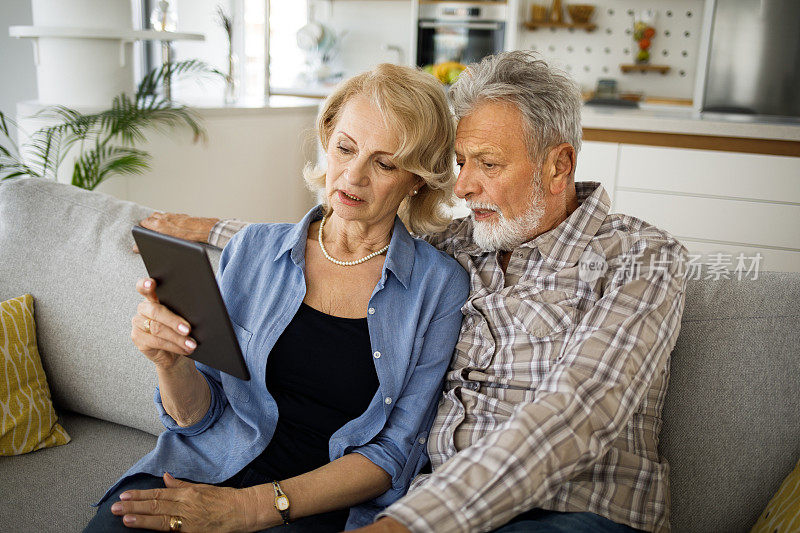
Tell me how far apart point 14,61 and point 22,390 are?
312 centimetres

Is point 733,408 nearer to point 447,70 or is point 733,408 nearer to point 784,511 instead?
point 784,511

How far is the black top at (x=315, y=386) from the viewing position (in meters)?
1.46

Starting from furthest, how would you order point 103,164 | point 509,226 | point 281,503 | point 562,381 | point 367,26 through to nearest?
1. point 367,26
2. point 103,164
3. point 509,226
4. point 281,503
5. point 562,381

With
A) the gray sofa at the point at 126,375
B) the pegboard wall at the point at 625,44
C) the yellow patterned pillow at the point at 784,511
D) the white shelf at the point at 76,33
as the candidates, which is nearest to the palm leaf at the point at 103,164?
the white shelf at the point at 76,33

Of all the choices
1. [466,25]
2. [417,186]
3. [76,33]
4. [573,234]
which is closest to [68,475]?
[417,186]

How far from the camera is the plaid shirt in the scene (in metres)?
1.11

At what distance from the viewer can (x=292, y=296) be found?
1494 mm

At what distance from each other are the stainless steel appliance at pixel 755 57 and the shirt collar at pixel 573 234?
12.1ft

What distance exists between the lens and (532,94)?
1512mm

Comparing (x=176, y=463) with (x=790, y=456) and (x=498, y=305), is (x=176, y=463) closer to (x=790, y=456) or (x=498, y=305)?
(x=498, y=305)

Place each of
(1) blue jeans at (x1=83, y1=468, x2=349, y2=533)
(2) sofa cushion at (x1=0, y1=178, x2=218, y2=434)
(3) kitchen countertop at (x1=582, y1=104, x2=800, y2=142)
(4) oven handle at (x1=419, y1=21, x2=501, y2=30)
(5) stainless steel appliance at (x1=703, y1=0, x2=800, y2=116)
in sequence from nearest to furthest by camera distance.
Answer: (1) blue jeans at (x1=83, y1=468, x2=349, y2=533) → (2) sofa cushion at (x1=0, y1=178, x2=218, y2=434) → (3) kitchen countertop at (x1=582, y1=104, x2=800, y2=142) → (5) stainless steel appliance at (x1=703, y1=0, x2=800, y2=116) → (4) oven handle at (x1=419, y1=21, x2=501, y2=30)

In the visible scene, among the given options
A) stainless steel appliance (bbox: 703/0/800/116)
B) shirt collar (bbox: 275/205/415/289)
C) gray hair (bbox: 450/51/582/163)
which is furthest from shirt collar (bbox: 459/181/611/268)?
stainless steel appliance (bbox: 703/0/800/116)

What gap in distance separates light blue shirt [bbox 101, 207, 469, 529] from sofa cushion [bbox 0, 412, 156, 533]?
213mm

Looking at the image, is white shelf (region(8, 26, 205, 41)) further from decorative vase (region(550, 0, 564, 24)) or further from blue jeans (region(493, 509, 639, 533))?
decorative vase (region(550, 0, 564, 24))
